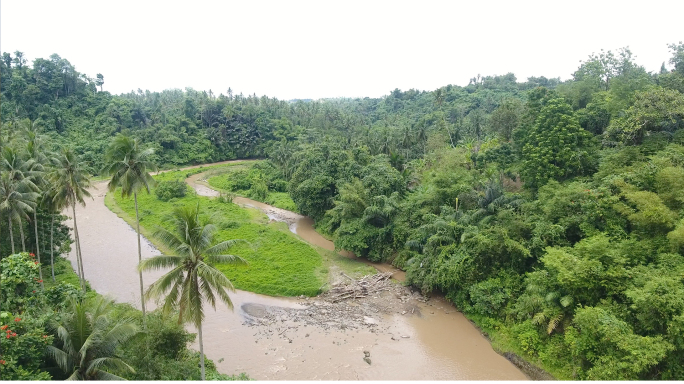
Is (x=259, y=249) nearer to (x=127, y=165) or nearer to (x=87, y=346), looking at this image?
(x=127, y=165)

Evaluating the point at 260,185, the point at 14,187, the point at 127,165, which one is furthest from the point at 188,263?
the point at 260,185

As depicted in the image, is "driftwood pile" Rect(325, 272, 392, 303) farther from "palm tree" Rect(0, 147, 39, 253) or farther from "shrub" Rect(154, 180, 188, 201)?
"shrub" Rect(154, 180, 188, 201)

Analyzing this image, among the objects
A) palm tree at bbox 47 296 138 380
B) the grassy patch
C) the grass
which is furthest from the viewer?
the grass

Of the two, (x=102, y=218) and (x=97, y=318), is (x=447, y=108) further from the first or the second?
(x=97, y=318)

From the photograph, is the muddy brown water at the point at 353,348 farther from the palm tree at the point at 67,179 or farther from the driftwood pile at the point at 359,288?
the palm tree at the point at 67,179

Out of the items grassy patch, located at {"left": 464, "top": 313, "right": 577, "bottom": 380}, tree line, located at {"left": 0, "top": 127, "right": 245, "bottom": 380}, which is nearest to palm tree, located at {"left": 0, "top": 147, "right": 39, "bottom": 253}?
tree line, located at {"left": 0, "top": 127, "right": 245, "bottom": 380}

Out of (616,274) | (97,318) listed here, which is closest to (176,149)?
(97,318)
